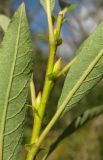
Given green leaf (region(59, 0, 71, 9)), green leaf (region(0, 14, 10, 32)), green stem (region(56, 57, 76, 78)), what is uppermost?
green leaf (region(59, 0, 71, 9))

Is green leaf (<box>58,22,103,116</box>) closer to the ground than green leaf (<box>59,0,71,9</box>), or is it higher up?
closer to the ground

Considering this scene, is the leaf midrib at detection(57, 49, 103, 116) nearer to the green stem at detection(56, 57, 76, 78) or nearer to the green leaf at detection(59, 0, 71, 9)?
the green stem at detection(56, 57, 76, 78)

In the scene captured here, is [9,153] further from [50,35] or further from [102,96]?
[102,96]

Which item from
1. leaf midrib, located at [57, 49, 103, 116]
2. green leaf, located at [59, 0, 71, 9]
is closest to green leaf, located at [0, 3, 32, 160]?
leaf midrib, located at [57, 49, 103, 116]

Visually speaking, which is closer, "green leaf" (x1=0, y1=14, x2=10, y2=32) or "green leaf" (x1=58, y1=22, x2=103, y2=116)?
"green leaf" (x1=58, y1=22, x2=103, y2=116)

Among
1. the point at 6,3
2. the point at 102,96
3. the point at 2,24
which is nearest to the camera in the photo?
the point at 2,24

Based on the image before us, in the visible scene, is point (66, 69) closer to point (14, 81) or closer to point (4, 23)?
point (14, 81)

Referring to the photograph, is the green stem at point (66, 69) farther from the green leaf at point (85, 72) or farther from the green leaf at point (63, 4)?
the green leaf at point (63, 4)

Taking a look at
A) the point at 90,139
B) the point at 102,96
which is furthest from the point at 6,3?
the point at 90,139
